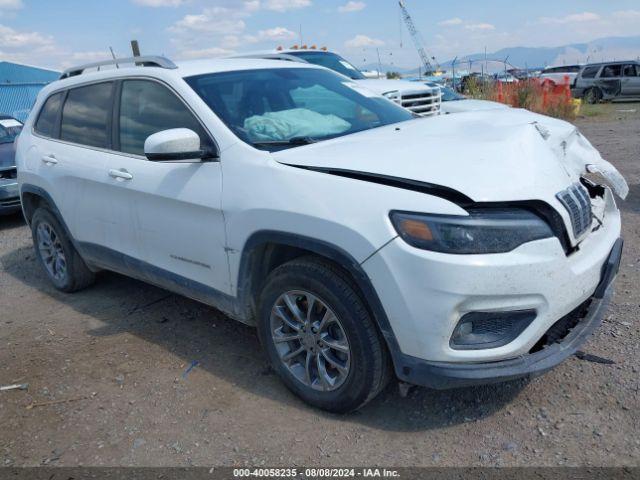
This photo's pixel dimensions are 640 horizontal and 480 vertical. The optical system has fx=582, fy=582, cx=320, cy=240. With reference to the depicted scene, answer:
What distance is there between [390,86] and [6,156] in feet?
19.1

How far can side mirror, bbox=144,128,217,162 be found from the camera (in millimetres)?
3217

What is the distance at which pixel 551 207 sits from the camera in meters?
2.65

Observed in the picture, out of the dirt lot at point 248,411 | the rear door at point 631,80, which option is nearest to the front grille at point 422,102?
→ the dirt lot at point 248,411

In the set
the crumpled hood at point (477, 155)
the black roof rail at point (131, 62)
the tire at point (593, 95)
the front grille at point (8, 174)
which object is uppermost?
the black roof rail at point (131, 62)

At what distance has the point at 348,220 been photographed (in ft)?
8.77

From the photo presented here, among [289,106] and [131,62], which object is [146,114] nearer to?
[131,62]

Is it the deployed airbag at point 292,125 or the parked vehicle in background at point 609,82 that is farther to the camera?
the parked vehicle in background at point 609,82

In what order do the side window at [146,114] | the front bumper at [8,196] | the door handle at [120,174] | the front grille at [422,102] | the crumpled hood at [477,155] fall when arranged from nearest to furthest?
the crumpled hood at [477,155]
the side window at [146,114]
the door handle at [120,174]
the front bumper at [8,196]
the front grille at [422,102]

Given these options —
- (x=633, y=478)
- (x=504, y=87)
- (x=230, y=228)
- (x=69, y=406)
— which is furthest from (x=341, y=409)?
(x=504, y=87)

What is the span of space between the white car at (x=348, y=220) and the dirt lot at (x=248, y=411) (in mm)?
289

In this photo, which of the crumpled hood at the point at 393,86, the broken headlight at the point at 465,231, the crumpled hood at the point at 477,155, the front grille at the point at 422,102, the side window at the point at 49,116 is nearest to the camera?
the broken headlight at the point at 465,231

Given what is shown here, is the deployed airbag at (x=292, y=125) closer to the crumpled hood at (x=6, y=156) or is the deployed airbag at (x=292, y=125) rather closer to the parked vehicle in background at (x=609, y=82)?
the crumpled hood at (x=6, y=156)

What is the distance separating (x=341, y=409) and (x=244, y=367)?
0.90 metres

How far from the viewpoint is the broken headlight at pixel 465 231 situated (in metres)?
2.49
